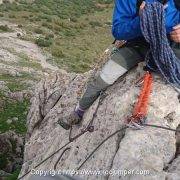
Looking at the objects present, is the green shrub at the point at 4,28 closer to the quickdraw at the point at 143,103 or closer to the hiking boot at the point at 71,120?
the hiking boot at the point at 71,120

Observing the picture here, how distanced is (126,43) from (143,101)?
4.32ft

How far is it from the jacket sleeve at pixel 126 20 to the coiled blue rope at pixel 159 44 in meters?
0.21

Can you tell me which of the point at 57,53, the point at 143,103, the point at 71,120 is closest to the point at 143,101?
the point at 143,103

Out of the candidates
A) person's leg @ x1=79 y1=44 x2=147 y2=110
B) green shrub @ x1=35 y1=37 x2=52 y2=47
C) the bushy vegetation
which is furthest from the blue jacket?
green shrub @ x1=35 y1=37 x2=52 y2=47

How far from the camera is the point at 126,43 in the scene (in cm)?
941

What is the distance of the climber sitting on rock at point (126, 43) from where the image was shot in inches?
334

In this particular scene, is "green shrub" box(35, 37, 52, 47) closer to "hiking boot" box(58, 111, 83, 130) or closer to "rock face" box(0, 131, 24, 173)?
"rock face" box(0, 131, 24, 173)

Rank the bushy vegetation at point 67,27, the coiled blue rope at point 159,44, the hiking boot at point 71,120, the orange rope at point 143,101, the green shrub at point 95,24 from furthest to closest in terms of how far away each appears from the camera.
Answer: the green shrub at point 95,24 → the bushy vegetation at point 67,27 → the hiking boot at point 71,120 → the orange rope at point 143,101 → the coiled blue rope at point 159,44

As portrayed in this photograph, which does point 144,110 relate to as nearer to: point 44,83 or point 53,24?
point 44,83

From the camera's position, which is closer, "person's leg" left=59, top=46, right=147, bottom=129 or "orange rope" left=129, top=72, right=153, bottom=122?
"orange rope" left=129, top=72, right=153, bottom=122

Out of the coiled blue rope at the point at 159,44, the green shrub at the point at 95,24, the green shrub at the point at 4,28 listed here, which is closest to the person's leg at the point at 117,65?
the coiled blue rope at the point at 159,44

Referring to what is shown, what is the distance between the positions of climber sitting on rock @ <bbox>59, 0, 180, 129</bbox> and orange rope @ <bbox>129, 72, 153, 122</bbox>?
58 centimetres

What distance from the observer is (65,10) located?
72062 mm

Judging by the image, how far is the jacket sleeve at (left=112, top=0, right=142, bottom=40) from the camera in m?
8.52
